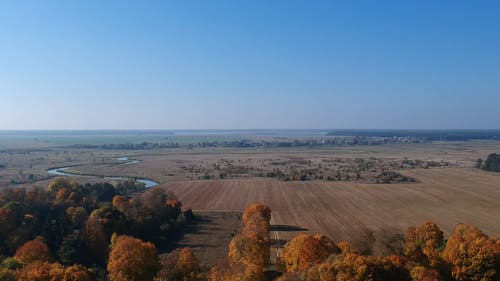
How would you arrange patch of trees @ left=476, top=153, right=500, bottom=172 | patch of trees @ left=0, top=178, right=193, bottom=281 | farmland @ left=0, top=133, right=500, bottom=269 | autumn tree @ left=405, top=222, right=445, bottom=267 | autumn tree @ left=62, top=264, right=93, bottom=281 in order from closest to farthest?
autumn tree @ left=62, top=264, right=93, bottom=281
patch of trees @ left=0, top=178, right=193, bottom=281
autumn tree @ left=405, top=222, right=445, bottom=267
farmland @ left=0, top=133, right=500, bottom=269
patch of trees @ left=476, top=153, right=500, bottom=172

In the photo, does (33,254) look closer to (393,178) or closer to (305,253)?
(305,253)

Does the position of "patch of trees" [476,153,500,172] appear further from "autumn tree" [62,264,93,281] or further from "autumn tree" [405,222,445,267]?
"autumn tree" [62,264,93,281]

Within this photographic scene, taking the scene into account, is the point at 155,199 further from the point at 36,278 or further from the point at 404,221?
the point at 404,221

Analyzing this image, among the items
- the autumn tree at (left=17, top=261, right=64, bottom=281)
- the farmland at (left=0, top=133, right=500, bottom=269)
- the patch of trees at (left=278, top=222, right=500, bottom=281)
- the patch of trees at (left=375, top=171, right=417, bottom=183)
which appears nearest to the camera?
the patch of trees at (left=278, top=222, right=500, bottom=281)

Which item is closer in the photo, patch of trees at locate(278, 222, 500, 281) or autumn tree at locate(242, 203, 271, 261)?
patch of trees at locate(278, 222, 500, 281)

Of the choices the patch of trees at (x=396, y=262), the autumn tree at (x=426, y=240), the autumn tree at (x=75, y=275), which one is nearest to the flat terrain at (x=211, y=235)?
the patch of trees at (x=396, y=262)

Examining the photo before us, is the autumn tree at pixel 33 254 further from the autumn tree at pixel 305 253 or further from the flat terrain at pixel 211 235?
the autumn tree at pixel 305 253

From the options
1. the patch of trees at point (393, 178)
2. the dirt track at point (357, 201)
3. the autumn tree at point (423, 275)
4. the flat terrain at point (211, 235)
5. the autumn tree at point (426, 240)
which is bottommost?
the flat terrain at point (211, 235)

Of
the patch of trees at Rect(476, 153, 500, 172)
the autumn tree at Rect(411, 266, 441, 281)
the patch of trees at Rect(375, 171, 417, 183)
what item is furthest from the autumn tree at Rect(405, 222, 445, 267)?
the patch of trees at Rect(476, 153, 500, 172)
